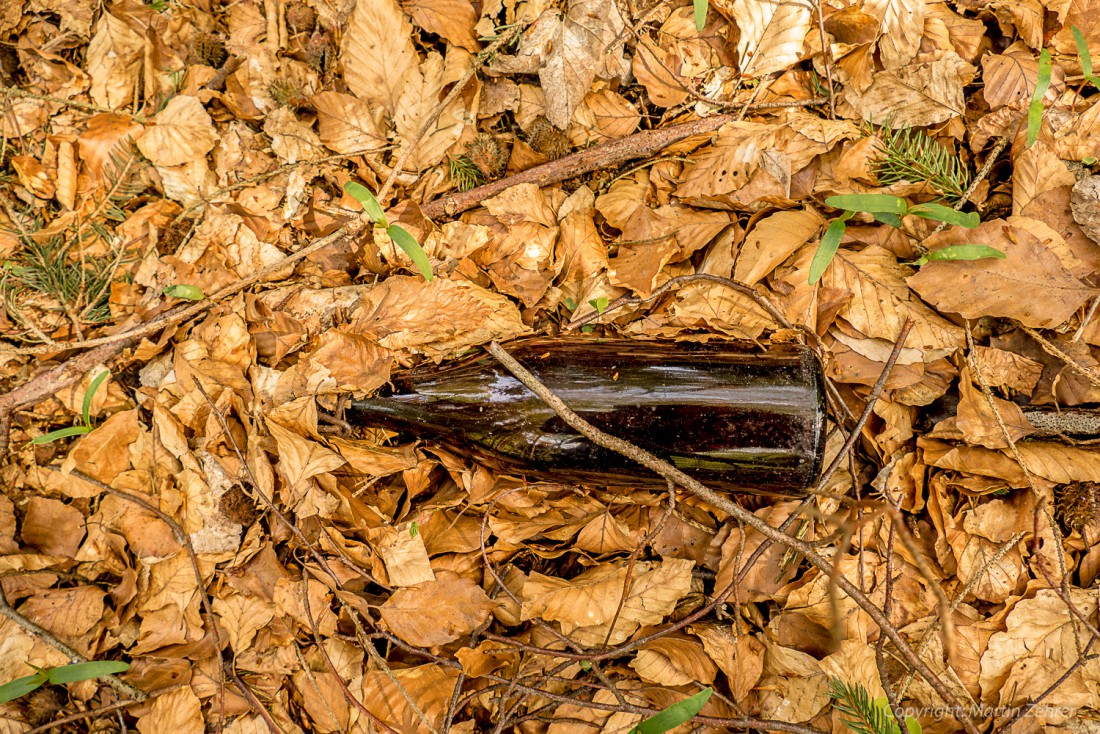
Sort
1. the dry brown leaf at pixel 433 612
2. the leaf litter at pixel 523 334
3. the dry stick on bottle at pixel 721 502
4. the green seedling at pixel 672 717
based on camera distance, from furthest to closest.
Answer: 1. the dry brown leaf at pixel 433 612
2. the leaf litter at pixel 523 334
3. the green seedling at pixel 672 717
4. the dry stick on bottle at pixel 721 502

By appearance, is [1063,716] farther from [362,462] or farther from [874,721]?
[362,462]

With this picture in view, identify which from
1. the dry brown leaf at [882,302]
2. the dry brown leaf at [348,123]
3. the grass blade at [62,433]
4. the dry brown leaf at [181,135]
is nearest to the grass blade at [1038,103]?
the dry brown leaf at [882,302]

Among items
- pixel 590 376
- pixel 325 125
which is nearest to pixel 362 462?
pixel 590 376

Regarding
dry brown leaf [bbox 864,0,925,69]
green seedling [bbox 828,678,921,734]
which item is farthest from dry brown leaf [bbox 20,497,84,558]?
dry brown leaf [bbox 864,0,925,69]

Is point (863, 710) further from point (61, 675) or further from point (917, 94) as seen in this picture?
point (61, 675)

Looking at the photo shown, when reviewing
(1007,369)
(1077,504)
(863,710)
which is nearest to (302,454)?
(863,710)

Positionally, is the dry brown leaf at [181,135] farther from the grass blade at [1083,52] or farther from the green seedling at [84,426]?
the grass blade at [1083,52]
